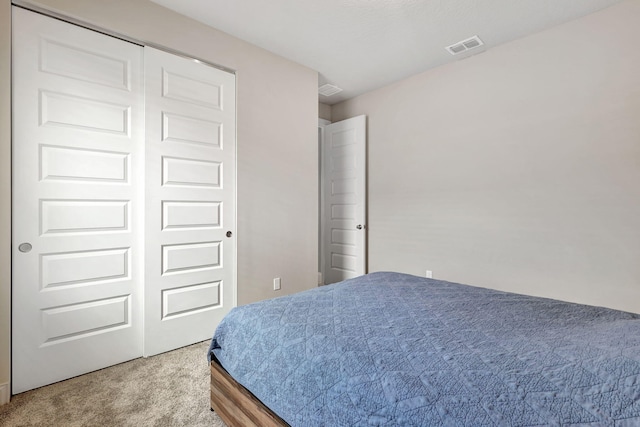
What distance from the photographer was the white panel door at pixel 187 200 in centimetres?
240

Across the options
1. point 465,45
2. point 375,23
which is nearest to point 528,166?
point 465,45

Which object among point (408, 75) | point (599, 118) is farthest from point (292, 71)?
point (599, 118)

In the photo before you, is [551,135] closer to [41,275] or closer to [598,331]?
[598,331]

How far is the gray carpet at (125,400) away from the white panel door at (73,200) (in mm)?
157

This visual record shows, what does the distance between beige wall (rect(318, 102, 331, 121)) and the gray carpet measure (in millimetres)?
3629

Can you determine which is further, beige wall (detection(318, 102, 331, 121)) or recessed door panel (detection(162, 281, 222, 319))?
beige wall (detection(318, 102, 331, 121))

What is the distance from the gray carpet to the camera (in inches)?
64.3

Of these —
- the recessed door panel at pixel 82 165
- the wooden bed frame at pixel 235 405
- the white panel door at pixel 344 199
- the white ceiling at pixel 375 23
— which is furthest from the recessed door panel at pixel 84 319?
the white panel door at pixel 344 199

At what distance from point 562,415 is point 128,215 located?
262 cm

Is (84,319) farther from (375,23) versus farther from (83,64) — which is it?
(375,23)

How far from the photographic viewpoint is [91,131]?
2139mm

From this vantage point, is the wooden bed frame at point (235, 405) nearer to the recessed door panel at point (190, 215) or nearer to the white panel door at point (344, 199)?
the recessed door panel at point (190, 215)

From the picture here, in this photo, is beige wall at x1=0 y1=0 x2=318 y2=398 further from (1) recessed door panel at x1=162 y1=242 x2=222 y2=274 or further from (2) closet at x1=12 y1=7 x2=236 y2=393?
(1) recessed door panel at x1=162 y1=242 x2=222 y2=274

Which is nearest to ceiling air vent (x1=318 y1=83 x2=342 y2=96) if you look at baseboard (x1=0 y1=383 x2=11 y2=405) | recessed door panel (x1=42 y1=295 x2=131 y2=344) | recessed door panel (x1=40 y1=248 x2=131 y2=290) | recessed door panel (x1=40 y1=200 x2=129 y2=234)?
recessed door panel (x1=40 y1=200 x2=129 y2=234)
